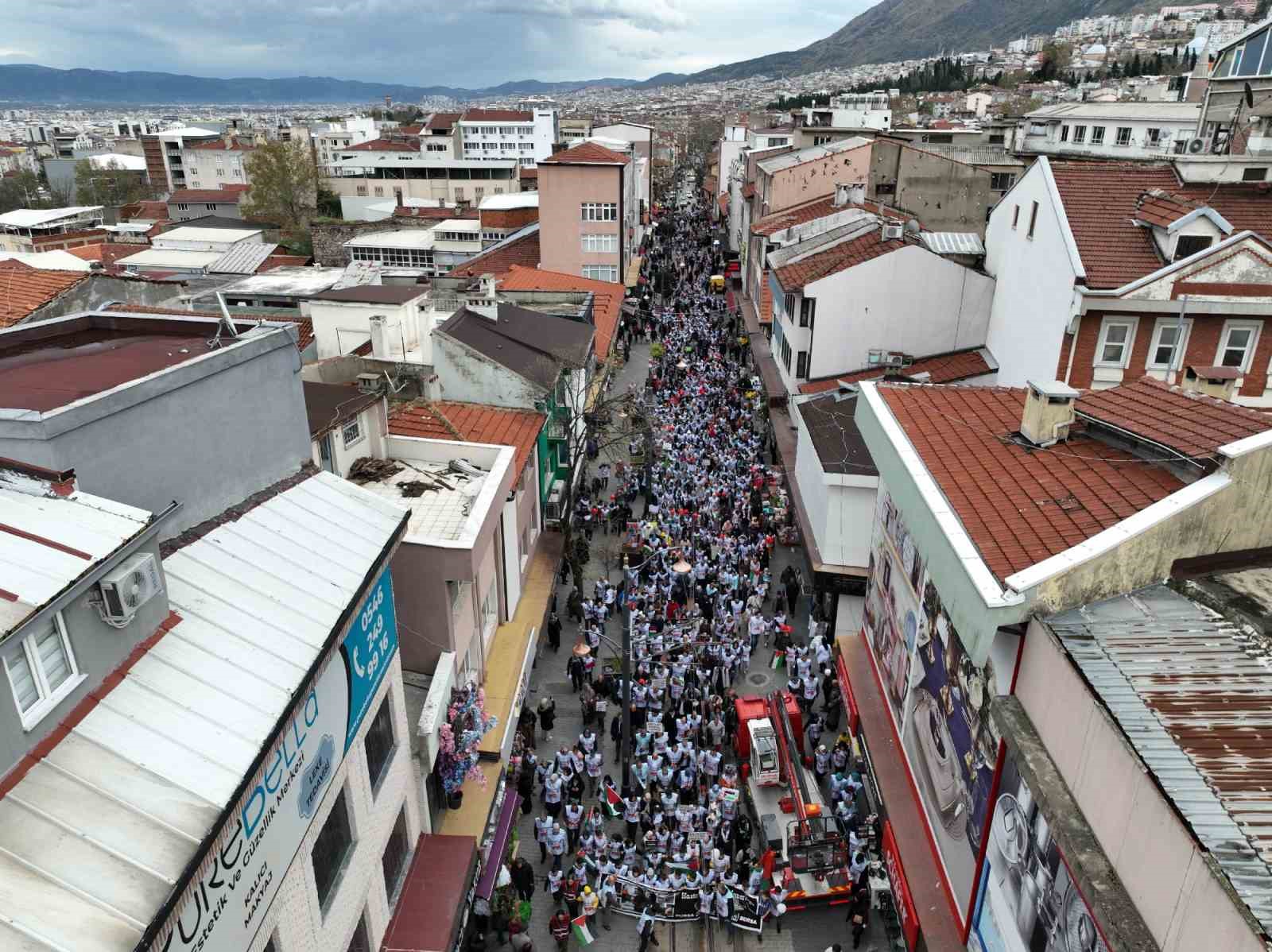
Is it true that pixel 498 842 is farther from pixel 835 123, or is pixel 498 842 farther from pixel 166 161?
pixel 166 161

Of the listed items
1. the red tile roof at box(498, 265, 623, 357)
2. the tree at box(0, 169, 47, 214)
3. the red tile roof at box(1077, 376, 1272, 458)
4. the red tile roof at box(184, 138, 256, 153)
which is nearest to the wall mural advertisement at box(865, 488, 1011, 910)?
the red tile roof at box(1077, 376, 1272, 458)

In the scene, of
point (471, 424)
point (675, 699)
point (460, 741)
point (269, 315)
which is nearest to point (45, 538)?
point (460, 741)

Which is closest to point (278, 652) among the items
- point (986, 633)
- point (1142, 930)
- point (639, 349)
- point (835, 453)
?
point (986, 633)

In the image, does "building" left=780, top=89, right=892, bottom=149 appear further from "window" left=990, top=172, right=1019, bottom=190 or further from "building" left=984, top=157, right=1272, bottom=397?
"building" left=984, top=157, right=1272, bottom=397

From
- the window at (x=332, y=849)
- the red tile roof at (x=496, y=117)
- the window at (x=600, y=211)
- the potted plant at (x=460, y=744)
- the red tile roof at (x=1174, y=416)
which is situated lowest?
the potted plant at (x=460, y=744)

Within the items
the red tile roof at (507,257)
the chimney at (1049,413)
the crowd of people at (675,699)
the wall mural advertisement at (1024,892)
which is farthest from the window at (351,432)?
the red tile roof at (507,257)

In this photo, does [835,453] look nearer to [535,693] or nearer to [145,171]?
[535,693]

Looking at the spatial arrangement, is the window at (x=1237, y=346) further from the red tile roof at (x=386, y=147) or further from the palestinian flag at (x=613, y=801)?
the red tile roof at (x=386, y=147)
